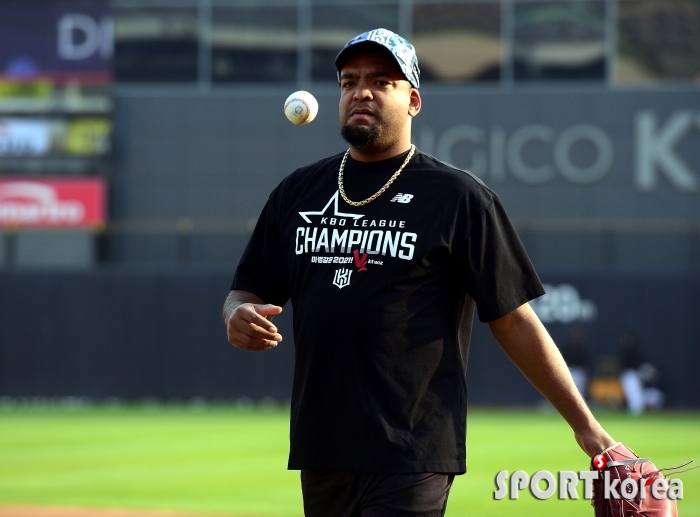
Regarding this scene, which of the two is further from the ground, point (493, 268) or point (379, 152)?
point (379, 152)

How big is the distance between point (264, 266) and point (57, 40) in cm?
2251

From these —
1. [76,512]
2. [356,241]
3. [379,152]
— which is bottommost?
[76,512]

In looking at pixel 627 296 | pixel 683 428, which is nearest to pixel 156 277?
pixel 627 296

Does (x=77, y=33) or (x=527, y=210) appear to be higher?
(x=77, y=33)

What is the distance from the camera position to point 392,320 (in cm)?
373

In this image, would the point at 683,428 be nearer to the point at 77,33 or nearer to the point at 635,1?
the point at 635,1

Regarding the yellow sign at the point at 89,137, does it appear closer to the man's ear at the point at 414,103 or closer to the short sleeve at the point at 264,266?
the short sleeve at the point at 264,266

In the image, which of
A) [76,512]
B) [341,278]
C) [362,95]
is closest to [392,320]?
[341,278]

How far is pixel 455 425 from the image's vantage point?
3.80 m

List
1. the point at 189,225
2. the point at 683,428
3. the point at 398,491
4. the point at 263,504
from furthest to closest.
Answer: the point at 189,225
the point at 683,428
the point at 263,504
the point at 398,491

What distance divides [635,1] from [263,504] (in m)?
17.7

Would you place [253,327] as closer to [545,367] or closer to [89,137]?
[545,367]

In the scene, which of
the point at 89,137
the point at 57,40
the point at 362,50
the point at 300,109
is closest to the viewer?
the point at 362,50

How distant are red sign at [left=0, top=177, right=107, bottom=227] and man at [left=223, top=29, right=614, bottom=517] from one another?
21.6m
